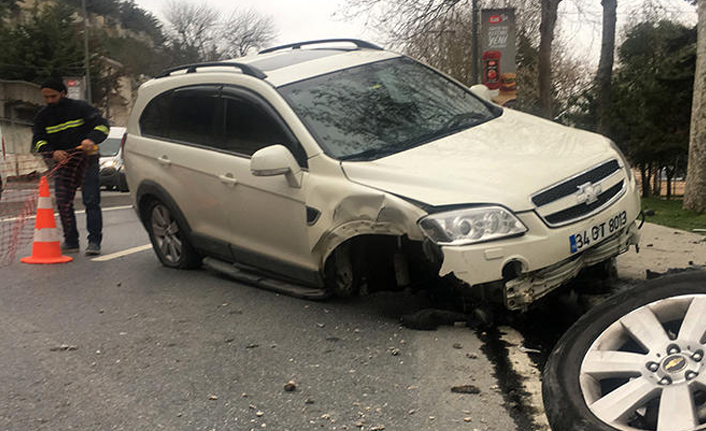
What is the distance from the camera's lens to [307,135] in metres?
5.24

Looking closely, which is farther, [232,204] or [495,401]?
[232,204]

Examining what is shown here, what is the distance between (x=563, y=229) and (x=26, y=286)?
4.68 meters

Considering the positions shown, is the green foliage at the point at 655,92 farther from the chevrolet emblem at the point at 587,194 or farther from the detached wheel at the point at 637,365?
the detached wheel at the point at 637,365

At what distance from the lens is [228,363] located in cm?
439

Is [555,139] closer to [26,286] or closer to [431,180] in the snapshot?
[431,180]

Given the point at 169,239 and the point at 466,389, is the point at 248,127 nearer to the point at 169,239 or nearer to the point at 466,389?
the point at 169,239

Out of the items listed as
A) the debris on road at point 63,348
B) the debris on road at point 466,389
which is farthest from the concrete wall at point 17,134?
the debris on road at point 466,389

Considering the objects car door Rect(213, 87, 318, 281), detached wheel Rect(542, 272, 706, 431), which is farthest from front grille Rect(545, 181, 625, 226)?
car door Rect(213, 87, 318, 281)

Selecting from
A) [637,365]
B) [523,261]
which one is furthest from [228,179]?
[637,365]

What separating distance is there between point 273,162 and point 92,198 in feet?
13.1

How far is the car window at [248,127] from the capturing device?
546 centimetres

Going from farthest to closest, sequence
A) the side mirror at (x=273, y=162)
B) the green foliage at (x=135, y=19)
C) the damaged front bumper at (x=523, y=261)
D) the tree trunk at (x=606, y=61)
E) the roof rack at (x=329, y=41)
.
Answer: the green foliage at (x=135, y=19) < the tree trunk at (x=606, y=61) < the roof rack at (x=329, y=41) < the side mirror at (x=273, y=162) < the damaged front bumper at (x=523, y=261)

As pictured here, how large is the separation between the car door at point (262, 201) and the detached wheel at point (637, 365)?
2.37 metres

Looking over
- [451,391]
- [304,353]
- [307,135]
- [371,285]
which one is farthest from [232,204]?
[451,391]
